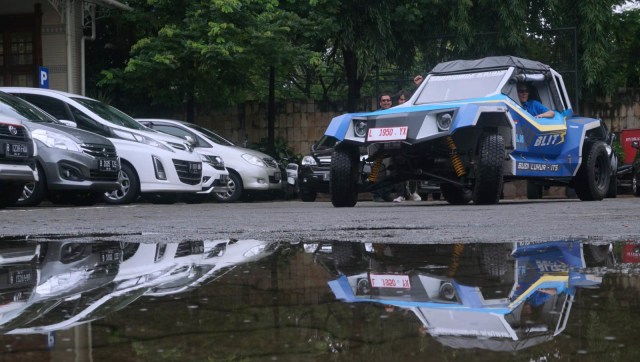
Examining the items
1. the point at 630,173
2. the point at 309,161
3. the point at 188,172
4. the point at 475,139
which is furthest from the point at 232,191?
the point at 475,139

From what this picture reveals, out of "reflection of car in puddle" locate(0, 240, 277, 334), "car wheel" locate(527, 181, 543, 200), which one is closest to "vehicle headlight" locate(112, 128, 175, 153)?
"car wheel" locate(527, 181, 543, 200)

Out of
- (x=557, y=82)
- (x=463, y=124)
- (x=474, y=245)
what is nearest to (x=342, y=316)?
(x=474, y=245)

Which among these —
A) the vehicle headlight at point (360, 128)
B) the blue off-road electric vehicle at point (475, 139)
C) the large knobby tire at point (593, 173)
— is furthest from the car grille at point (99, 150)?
the large knobby tire at point (593, 173)

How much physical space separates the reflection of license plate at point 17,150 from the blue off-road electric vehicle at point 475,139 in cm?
369

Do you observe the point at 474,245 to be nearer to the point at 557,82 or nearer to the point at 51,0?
the point at 557,82

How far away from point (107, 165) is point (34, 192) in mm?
1060

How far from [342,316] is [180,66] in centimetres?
1942

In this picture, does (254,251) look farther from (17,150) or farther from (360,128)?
(17,150)

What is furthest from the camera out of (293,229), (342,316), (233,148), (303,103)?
(303,103)

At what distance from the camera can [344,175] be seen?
12547 millimetres

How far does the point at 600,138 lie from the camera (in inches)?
579

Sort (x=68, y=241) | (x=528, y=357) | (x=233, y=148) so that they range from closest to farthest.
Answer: (x=528, y=357)
(x=68, y=241)
(x=233, y=148)

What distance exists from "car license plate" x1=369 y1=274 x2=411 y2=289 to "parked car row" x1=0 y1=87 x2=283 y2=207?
875 cm

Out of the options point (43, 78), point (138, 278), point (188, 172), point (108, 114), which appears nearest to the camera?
point (138, 278)
